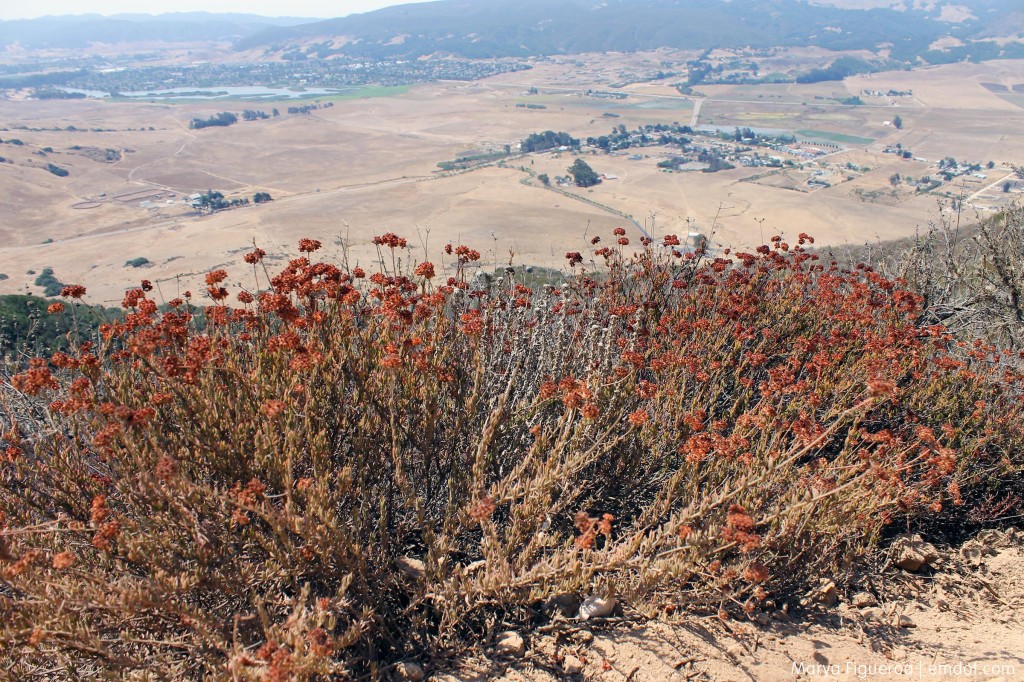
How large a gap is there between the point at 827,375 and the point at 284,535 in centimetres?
349

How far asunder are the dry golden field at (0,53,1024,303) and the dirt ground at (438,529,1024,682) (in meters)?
4.32

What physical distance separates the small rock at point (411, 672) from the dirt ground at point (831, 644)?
0.29 ft

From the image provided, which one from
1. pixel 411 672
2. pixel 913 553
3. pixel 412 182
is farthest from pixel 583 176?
pixel 411 672

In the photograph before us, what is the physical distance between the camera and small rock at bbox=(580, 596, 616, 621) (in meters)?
2.99

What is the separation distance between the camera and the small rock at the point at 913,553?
3.56 meters

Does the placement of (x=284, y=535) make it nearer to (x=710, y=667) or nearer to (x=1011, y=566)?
(x=710, y=667)

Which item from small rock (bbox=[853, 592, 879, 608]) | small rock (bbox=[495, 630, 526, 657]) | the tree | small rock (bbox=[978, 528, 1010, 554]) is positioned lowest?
small rock (bbox=[853, 592, 879, 608])

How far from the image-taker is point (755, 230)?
3978 cm

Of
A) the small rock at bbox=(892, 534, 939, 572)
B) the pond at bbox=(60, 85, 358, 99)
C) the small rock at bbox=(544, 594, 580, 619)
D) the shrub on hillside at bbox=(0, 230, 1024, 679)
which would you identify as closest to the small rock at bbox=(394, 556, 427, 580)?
the shrub on hillside at bbox=(0, 230, 1024, 679)

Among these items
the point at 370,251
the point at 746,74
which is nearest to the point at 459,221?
the point at 370,251

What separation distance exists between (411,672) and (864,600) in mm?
2443

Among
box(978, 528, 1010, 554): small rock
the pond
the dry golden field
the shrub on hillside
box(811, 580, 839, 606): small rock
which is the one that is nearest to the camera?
the shrub on hillside

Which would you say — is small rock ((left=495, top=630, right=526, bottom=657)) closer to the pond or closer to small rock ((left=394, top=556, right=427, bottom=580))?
small rock ((left=394, top=556, right=427, bottom=580))

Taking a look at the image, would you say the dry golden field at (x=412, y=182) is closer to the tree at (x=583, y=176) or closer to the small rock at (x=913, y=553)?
the tree at (x=583, y=176)
